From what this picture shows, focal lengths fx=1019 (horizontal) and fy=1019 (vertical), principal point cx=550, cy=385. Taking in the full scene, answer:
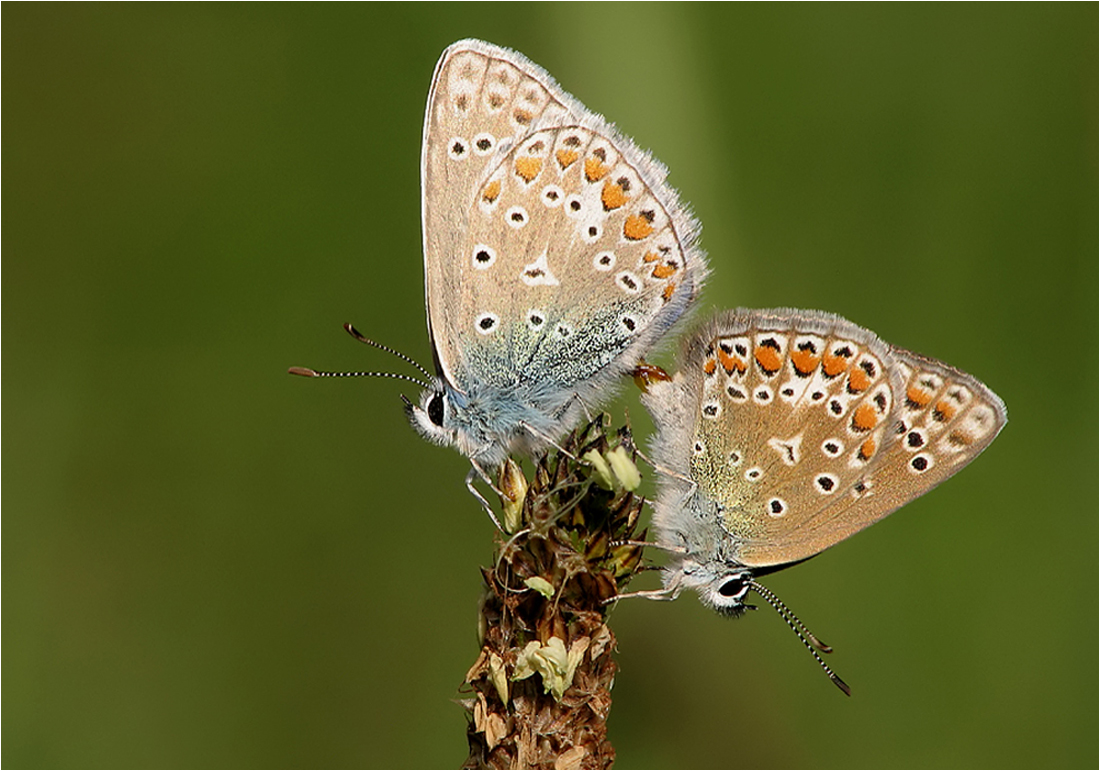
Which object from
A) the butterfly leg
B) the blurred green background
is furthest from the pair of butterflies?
the blurred green background

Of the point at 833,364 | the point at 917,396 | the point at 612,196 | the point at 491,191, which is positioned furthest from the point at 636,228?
the point at 917,396

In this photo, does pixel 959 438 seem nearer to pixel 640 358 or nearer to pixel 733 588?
pixel 733 588

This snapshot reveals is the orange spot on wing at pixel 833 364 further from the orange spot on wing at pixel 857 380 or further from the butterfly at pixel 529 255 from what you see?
the butterfly at pixel 529 255

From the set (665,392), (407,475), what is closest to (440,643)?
(407,475)

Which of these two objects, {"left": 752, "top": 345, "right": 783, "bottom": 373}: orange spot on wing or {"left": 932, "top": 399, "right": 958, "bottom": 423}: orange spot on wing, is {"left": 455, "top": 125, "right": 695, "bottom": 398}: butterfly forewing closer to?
{"left": 752, "top": 345, "right": 783, "bottom": 373}: orange spot on wing

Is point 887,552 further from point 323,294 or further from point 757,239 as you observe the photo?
point 323,294

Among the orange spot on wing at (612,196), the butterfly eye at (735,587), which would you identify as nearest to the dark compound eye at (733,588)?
the butterfly eye at (735,587)
